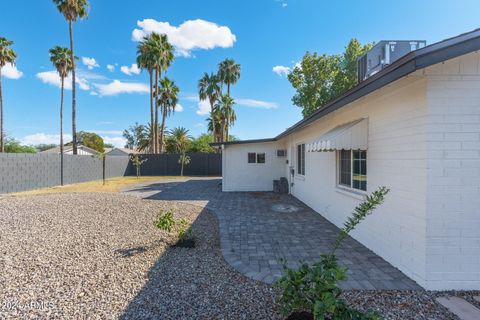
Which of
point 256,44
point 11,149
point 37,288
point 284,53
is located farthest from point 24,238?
point 11,149

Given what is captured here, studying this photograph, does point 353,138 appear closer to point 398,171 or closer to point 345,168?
point 398,171

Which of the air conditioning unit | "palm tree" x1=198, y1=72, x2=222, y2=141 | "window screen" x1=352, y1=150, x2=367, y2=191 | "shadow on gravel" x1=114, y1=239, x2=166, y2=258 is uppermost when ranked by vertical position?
"palm tree" x1=198, y1=72, x2=222, y2=141

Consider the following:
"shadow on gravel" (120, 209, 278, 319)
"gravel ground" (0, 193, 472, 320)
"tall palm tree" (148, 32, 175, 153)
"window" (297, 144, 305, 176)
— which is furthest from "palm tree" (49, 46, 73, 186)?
"shadow on gravel" (120, 209, 278, 319)

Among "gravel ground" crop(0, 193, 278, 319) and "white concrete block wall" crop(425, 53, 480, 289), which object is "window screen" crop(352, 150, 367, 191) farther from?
"gravel ground" crop(0, 193, 278, 319)

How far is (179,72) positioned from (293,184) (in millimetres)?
24537

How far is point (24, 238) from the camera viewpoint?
18.7ft

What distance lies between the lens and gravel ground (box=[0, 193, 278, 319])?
2.93 m

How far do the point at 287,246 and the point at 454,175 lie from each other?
10.2 ft

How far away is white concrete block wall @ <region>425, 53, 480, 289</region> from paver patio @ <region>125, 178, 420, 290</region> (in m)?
0.57

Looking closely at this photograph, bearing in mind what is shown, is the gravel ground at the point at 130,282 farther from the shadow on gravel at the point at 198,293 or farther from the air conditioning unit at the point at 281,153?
the air conditioning unit at the point at 281,153

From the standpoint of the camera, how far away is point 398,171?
4.00 meters

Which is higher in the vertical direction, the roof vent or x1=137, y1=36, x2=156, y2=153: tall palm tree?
x1=137, y1=36, x2=156, y2=153: tall palm tree

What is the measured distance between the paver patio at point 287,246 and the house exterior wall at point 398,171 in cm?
31

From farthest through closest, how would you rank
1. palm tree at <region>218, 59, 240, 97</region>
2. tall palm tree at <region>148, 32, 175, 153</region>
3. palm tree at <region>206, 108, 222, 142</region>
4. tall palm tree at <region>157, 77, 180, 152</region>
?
palm tree at <region>206, 108, 222, 142</region>, palm tree at <region>218, 59, 240, 97</region>, tall palm tree at <region>157, 77, 180, 152</region>, tall palm tree at <region>148, 32, 175, 153</region>
